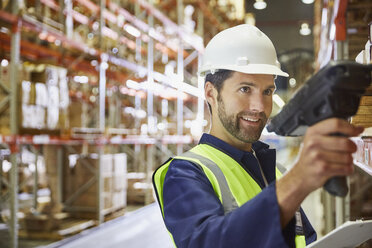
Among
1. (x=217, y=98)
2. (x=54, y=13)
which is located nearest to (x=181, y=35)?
(x=54, y=13)

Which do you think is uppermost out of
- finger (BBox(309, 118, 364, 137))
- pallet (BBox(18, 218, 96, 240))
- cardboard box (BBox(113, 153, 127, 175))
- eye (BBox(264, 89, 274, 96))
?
eye (BBox(264, 89, 274, 96))

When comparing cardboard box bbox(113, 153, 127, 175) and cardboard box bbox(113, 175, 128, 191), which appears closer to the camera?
cardboard box bbox(113, 175, 128, 191)

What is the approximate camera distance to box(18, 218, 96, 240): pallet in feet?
21.9

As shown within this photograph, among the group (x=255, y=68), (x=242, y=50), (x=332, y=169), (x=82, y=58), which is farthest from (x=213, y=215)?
(x=82, y=58)

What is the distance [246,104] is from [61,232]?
223 inches

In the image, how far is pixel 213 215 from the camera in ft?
4.21

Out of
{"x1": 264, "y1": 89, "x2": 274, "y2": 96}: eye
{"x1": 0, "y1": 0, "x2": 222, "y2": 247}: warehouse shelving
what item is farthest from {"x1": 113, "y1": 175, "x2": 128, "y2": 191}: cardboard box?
{"x1": 264, "y1": 89, "x2": 274, "y2": 96}: eye

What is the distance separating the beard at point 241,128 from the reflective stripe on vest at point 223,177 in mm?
116

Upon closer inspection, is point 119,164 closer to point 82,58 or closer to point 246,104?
point 82,58

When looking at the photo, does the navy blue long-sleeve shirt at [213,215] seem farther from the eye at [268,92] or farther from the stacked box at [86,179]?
the stacked box at [86,179]

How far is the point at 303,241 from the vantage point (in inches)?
74.7

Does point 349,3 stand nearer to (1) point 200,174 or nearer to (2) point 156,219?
(1) point 200,174

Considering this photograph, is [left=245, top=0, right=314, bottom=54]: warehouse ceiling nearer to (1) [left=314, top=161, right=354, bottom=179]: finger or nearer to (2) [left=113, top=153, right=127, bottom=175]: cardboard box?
(2) [left=113, top=153, right=127, bottom=175]: cardboard box

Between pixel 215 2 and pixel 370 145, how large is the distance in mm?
14868
